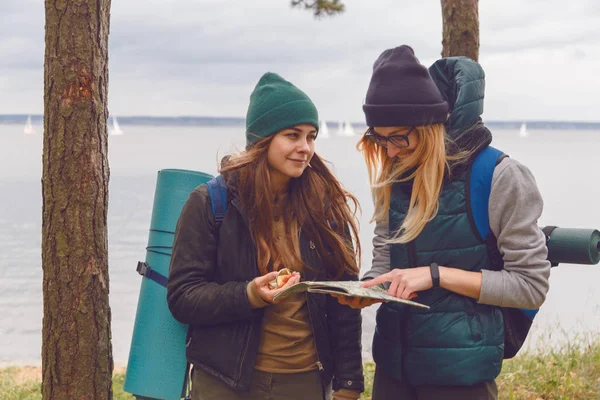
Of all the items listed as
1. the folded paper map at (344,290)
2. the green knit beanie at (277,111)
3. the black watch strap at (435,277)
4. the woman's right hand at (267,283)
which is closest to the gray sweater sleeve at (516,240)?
the black watch strap at (435,277)

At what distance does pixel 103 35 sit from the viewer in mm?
3465

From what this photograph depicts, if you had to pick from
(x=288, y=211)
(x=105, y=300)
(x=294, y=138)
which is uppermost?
(x=294, y=138)

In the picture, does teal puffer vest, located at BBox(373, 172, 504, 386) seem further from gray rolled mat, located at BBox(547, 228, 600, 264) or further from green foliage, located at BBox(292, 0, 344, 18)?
→ green foliage, located at BBox(292, 0, 344, 18)

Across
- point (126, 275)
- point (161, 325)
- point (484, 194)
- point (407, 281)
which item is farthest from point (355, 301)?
point (126, 275)

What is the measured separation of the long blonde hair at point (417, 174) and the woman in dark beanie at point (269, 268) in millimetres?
258

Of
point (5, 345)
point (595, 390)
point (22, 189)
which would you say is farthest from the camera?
point (22, 189)

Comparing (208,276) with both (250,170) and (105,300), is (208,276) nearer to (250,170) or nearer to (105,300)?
(250,170)

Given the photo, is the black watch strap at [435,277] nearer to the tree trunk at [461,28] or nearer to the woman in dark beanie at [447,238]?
the woman in dark beanie at [447,238]

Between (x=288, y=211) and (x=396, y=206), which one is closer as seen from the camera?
(x=396, y=206)

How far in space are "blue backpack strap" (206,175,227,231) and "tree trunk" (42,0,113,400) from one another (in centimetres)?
83

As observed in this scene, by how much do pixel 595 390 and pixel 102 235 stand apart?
344 centimetres

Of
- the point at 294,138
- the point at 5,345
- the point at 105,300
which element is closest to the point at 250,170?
the point at 294,138

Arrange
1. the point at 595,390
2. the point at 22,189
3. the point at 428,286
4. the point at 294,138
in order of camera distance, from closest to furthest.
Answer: the point at 428,286 → the point at 294,138 → the point at 595,390 → the point at 22,189

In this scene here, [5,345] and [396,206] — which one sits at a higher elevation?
[396,206]
